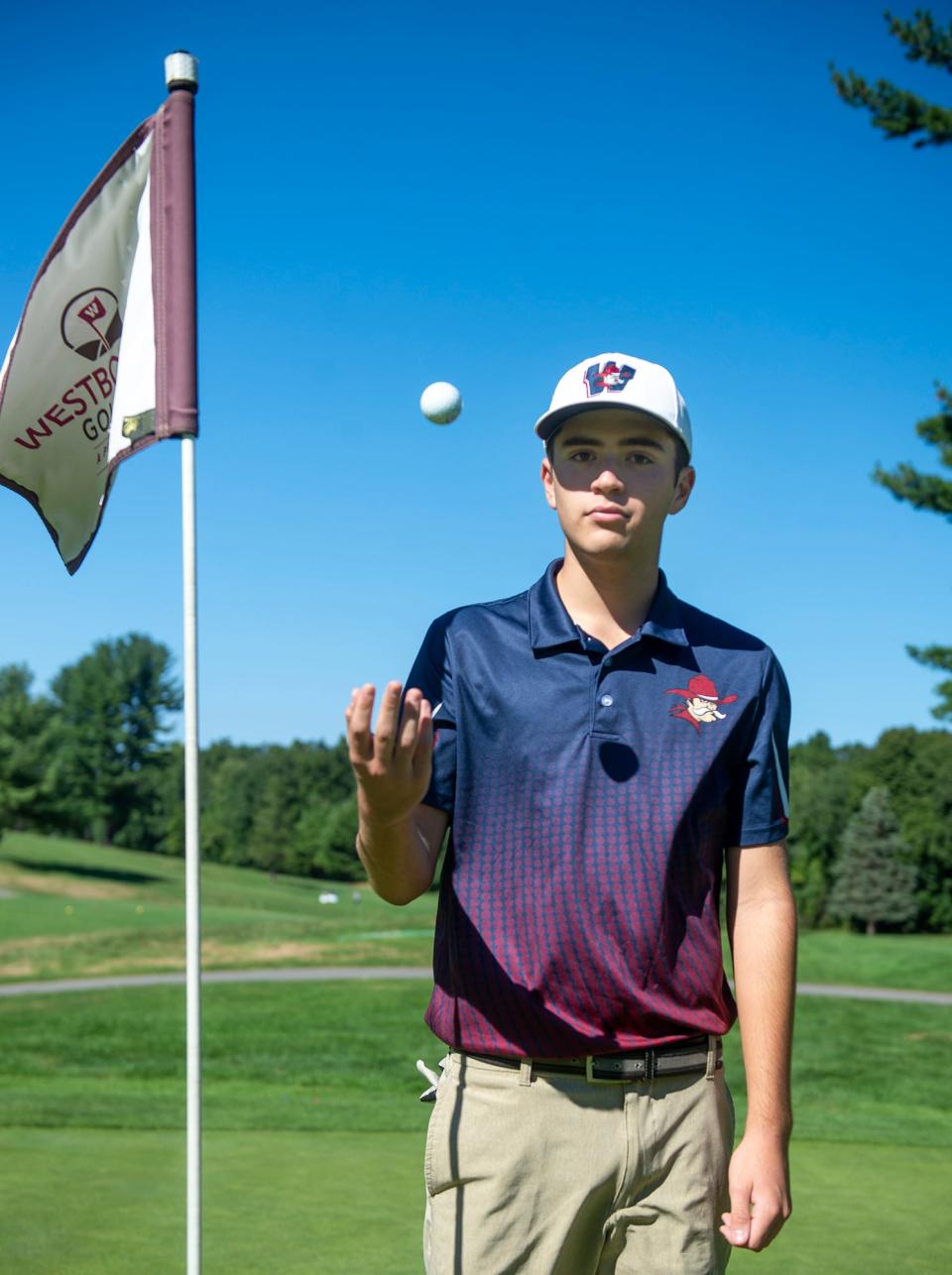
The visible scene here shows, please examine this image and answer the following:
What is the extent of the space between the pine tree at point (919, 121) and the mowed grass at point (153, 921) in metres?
10.4

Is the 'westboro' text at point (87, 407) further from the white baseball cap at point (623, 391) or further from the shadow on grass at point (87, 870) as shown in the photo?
the shadow on grass at point (87, 870)

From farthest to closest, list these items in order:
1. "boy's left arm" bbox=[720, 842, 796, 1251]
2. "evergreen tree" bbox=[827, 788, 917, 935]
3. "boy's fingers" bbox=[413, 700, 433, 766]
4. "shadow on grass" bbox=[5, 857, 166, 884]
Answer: "evergreen tree" bbox=[827, 788, 917, 935], "shadow on grass" bbox=[5, 857, 166, 884], "boy's left arm" bbox=[720, 842, 796, 1251], "boy's fingers" bbox=[413, 700, 433, 766]

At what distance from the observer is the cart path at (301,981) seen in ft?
62.4

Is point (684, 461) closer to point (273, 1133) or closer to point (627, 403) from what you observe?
point (627, 403)

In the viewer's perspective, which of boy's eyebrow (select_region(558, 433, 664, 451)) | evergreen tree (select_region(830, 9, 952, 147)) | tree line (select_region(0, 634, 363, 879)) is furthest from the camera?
tree line (select_region(0, 634, 363, 879))

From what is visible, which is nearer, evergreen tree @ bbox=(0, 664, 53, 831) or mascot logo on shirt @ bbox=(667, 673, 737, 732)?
mascot logo on shirt @ bbox=(667, 673, 737, 732)

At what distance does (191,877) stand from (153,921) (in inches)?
1283

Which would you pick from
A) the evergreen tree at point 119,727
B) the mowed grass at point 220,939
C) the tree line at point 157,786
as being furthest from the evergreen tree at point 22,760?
the evergreen tree at point 119,727

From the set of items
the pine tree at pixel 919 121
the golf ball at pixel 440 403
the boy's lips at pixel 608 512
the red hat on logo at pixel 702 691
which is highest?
the pine tree at pixel 919 121

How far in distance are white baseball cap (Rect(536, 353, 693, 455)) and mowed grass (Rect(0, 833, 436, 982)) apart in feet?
65.5

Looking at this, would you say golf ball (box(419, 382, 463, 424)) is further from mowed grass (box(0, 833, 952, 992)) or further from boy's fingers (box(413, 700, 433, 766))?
mowed grass (box(0, 833, 952, 992))

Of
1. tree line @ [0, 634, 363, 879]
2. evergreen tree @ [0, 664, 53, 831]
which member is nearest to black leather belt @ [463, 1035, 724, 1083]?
evergreen tree @ [0, 664, 53, 831]

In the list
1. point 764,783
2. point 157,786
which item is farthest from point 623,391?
point 157,786

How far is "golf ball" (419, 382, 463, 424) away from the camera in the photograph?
3242 mm
